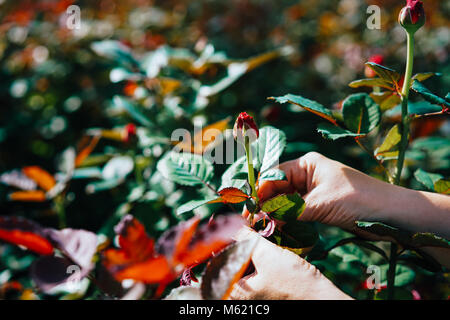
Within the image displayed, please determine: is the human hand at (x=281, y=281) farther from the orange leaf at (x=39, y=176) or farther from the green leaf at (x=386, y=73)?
the orange leaf at (x=39, y=176)

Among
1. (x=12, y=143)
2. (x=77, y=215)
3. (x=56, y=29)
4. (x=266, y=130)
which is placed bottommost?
(x=77, y=215)

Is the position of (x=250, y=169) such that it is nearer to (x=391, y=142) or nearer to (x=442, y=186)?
(x=391, y=142)

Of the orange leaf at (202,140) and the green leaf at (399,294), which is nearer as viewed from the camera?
the green leaf at (399,294)

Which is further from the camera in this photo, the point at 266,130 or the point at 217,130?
the point at 217,130

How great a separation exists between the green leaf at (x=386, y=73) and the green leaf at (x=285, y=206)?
29 centimetres

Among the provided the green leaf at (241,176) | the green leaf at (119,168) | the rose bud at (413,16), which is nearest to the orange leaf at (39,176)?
the green leaf at (119,168)

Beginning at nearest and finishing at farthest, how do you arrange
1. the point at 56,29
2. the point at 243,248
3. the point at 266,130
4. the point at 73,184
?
the point at 243,248
the point at 266,130
the point at 73,184
the point at 56,29

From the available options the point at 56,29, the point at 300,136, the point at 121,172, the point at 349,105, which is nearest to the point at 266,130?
the point at 349,105

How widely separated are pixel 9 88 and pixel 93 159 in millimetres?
873

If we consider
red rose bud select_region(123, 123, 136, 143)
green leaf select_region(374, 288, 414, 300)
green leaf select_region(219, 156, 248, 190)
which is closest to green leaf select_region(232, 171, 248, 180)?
green leaf select_region(219, 156, 248, 190)

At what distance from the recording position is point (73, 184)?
1.48 metres

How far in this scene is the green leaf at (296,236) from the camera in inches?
28.7

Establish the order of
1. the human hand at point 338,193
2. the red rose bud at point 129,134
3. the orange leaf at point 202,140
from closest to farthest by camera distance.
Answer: the human hand at point 338,193
the orange leaf at point 202,140
the red rose bud at point 129,134

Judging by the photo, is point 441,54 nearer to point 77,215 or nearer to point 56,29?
point 77,215
